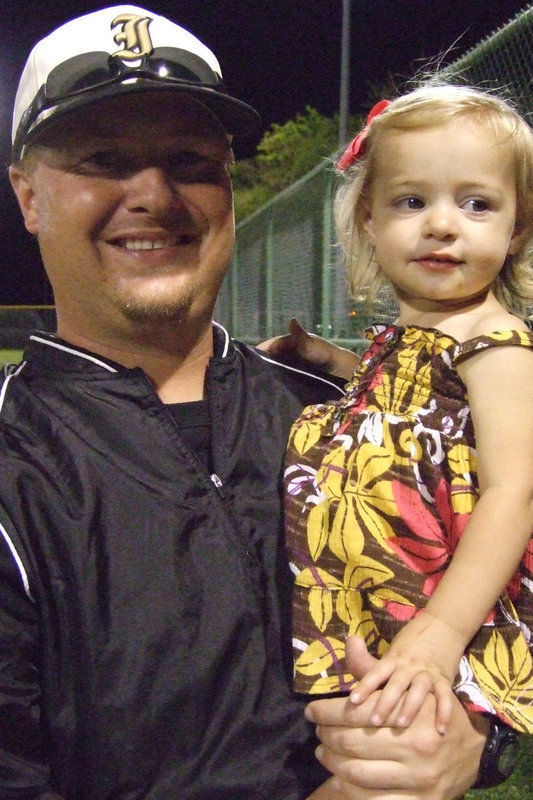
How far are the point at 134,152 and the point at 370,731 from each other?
1229mm

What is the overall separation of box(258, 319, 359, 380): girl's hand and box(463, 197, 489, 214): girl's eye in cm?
67

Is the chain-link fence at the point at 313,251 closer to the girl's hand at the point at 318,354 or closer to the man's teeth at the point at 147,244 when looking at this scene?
the girl's hand at the point at 318,354

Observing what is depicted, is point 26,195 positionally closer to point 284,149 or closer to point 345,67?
point 345,67

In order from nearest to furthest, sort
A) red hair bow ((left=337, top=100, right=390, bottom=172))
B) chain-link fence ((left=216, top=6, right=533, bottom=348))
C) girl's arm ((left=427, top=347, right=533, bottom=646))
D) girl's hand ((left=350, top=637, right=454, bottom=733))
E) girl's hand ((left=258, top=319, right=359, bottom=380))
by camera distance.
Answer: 1. girl's hand ((left=350, top=637, right=454, bottom=733))
2. girl's arm ((left=427, top=347, right=533, bottom=646))
3. red hair bow ((left=337, top=100, right=390, bottom=172))
4. girl's hand ((left=258, top=319, right=359, bottom=380))
5. chain-link fence ((left=216, top=6, right=533, bottom=348))

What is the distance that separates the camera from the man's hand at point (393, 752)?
50.4 inches

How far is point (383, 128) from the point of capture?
172 cm

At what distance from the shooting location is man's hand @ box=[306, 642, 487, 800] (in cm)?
128

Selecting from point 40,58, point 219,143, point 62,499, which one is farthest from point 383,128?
point 62,499

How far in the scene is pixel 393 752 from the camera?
1.29m

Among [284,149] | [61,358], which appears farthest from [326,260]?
[284,149]

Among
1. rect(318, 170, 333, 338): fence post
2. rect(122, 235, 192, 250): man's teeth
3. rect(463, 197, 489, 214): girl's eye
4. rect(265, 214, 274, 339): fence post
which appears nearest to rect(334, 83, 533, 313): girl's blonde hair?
rect(463, 197, 489, 214): girl's eye

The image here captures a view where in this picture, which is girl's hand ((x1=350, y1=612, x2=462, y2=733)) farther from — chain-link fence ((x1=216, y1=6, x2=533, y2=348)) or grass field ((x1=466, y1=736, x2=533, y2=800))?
grass field ((x1=466, y1=736, x2=533, y2=800))

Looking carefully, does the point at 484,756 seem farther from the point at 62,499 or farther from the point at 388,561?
the point at 62,499

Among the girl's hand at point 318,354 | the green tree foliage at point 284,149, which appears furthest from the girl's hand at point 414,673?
the green tree foliage at point 284,149
